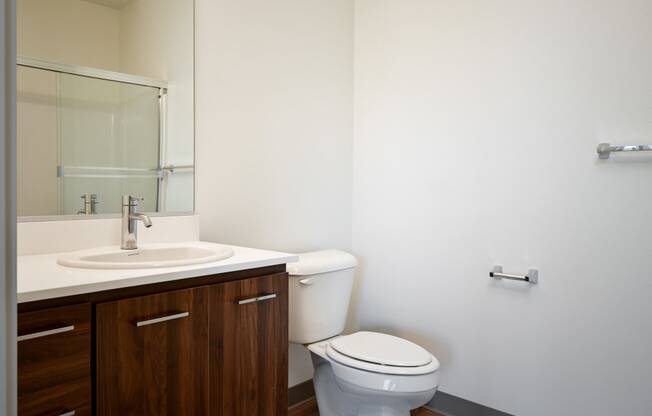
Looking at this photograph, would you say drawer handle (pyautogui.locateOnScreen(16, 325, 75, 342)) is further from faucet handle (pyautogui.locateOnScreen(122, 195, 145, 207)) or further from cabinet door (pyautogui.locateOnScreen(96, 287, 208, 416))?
faucet handle (pyautogui.locateOnScreen(122, 195, 145, 207))

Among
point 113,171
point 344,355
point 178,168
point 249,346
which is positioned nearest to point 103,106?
point 113,171

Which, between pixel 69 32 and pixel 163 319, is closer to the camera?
pixel 163 319

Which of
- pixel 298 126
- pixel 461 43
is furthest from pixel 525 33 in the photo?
pixel 298 126

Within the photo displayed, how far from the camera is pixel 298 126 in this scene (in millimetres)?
2139

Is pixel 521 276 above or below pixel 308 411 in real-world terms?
above

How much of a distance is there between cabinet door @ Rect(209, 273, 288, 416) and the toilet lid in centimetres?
35

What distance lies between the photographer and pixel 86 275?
1.09 metres

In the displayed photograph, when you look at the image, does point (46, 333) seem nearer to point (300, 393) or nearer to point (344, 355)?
point (344, 355)

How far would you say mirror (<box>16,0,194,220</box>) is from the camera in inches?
54.1

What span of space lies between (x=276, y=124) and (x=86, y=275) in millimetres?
1153

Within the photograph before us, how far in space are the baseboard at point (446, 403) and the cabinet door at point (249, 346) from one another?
700 millimetres

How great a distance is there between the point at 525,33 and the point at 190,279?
1.65 metres

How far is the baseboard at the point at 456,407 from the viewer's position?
6.41 ft

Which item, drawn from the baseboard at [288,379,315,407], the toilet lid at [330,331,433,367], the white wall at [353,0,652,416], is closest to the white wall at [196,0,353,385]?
the baseboard at [288,379,315,407]
